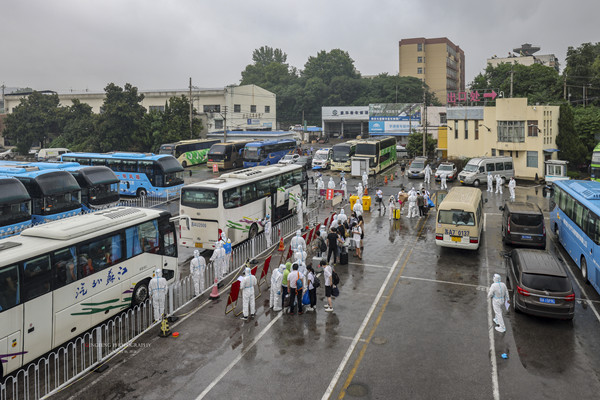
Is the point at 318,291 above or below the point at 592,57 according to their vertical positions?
below

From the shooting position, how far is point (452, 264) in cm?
1741

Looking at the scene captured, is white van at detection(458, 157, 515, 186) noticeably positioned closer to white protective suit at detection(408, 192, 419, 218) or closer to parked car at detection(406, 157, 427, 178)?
parked car at detection(406, 157, 427, 178)

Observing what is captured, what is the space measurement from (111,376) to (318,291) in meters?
6.81

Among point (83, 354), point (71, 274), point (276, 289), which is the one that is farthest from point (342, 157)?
point (83, 354)

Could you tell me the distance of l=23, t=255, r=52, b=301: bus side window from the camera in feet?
31.9

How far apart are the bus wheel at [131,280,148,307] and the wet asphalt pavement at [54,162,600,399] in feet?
4.94

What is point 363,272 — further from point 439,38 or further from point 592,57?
point 439,38

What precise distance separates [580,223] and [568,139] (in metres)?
28.8

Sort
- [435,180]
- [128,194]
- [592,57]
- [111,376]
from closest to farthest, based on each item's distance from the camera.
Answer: [111,376]
[128,194]
[435,180]
[592,57]

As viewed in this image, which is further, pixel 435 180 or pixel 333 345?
pixel 435 180

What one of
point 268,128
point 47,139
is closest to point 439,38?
point 268,128

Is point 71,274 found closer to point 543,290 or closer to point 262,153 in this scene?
point 543,290

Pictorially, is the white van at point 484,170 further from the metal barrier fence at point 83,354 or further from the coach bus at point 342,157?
the metal barrier fence at point 83,354

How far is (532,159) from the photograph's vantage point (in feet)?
128
